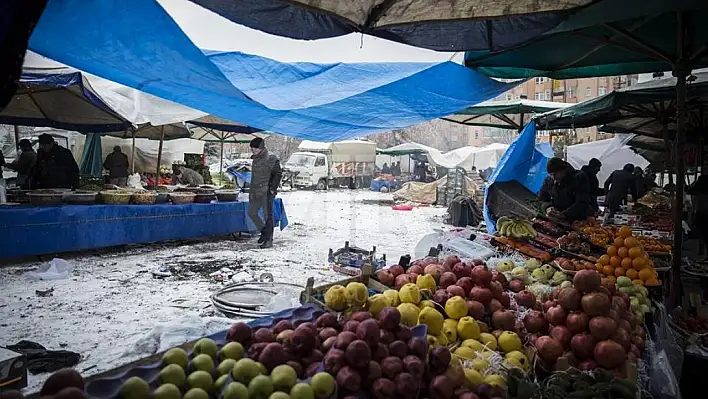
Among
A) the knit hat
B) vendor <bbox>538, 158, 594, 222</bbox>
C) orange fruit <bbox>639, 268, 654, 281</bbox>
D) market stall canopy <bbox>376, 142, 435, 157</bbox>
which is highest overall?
market stall canopy <bbox>376, 142, 435, 157</bbox>

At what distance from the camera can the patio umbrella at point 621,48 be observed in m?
3.21

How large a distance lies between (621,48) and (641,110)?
4.62 meters

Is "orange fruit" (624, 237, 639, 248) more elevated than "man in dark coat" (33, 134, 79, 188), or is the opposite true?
"man in dark coat" (33, 134, 79, 188)

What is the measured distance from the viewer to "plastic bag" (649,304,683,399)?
2600 mm

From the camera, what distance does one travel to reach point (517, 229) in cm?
518

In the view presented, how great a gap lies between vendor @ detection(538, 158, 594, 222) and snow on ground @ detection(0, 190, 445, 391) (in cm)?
330

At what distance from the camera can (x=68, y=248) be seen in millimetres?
6934

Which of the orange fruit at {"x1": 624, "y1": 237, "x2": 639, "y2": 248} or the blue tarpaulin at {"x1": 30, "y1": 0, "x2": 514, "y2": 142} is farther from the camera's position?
the orange fruit at {"x1": 624, "y1": 237, "x2": 639, "y2": 248}

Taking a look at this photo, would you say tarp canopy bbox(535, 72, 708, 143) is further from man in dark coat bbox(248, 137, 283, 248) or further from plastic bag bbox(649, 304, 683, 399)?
man in dark coat bbox(248, 137, 283, 248)

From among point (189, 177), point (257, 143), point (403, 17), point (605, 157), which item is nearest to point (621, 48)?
point (403, 17)

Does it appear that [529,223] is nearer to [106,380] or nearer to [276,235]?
[106,380]

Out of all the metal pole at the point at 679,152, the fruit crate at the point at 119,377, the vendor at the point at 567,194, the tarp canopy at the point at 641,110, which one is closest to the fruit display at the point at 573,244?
the metal pole at the point at 679,152

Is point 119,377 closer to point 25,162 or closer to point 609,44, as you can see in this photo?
point 609,44

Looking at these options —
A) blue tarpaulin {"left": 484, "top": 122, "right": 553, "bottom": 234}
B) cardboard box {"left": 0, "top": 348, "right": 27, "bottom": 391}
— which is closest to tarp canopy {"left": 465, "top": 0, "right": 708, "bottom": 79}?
blue tarpaulin {"left": 484, "top": 122, "right": 553, "bottom": 234}
